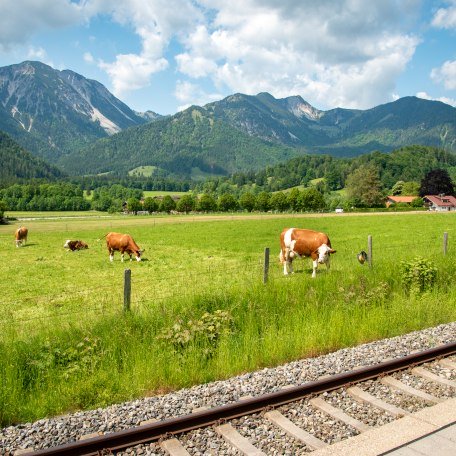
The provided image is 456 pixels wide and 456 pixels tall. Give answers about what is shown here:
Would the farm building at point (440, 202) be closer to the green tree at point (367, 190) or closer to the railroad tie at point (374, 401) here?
the green tree at point (367, 190)

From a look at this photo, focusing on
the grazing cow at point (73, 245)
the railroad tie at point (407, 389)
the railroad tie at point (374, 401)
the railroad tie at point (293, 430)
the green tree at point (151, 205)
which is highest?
the green tree at point (151, 205)

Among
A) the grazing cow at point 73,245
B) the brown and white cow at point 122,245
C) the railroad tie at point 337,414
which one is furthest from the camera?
the grazing cow at point 73,245

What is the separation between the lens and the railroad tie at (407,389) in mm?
7719

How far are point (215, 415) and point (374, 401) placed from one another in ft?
9.15

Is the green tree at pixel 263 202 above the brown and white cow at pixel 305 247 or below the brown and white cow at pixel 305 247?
above

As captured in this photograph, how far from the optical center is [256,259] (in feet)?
95.2

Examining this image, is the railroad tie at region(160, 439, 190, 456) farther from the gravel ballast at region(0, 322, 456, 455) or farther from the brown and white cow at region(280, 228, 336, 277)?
the brown and white cow at region(280, 228, 336, 277)

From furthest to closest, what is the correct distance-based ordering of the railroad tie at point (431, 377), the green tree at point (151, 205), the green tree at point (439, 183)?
the green tree at point (151, 205) < the green tree at point (439, 183) < the railroad tie at point (431, 377)

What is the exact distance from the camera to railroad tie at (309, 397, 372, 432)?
681cm

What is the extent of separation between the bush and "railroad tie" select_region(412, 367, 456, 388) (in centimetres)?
654

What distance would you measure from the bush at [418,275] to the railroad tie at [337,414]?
8815mm

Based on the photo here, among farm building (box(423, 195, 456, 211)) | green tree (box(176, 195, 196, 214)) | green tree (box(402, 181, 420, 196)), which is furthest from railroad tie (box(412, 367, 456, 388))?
green tree (box(402, 181, 420, 196))

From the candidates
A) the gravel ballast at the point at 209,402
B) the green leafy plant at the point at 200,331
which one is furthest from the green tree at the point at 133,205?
the gravel ballast at the point at 209,402

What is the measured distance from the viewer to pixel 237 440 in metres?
6.40
